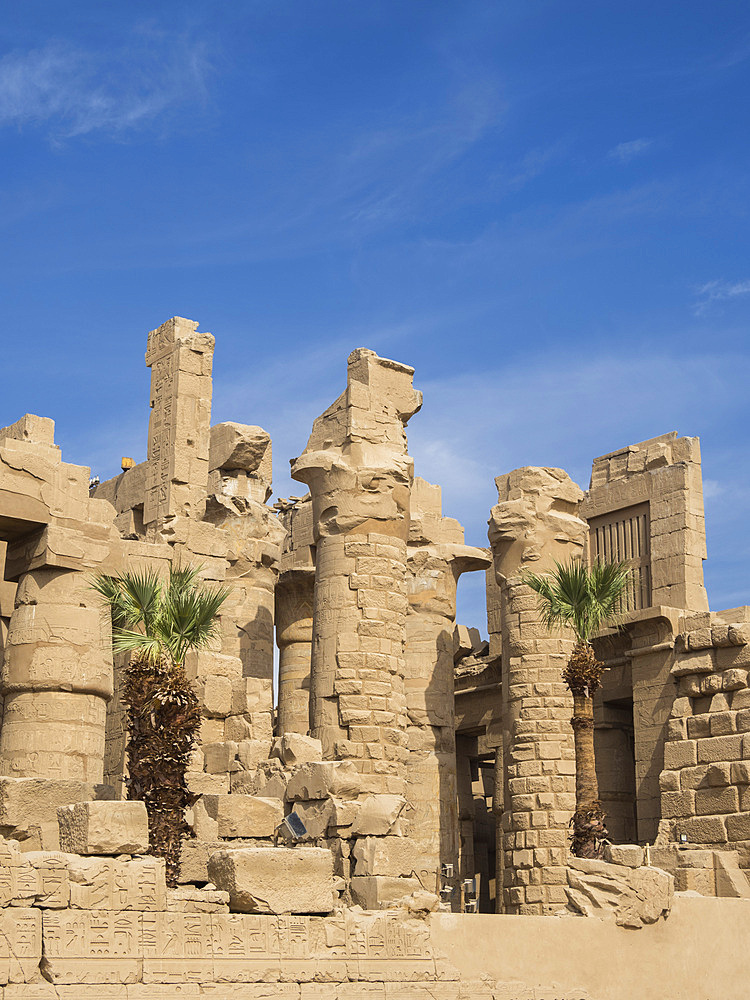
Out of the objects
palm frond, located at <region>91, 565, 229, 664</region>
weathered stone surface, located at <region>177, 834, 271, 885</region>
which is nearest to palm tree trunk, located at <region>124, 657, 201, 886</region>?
palm frond, located at <region>91, 565, 229, 664</region>

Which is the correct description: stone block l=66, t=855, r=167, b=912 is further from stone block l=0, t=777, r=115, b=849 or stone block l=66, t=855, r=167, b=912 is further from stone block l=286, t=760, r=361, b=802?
stone block l=286, t=760, r=361, b=802

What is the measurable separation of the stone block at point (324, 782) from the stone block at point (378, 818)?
1.75 ft

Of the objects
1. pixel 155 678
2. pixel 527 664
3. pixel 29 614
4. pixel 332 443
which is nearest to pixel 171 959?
pixel 155 678

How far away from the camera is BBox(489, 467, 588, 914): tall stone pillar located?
66.8 feet

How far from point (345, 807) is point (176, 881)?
6.44 ft

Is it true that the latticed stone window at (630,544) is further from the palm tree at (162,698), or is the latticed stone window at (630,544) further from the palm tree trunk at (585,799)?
the palm tree at (162,698)

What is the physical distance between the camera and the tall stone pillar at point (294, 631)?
25.5m

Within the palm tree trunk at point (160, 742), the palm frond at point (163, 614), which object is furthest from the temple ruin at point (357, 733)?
the palm frond at point (163, 614)

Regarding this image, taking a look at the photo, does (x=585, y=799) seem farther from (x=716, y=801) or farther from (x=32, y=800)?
(x=32, y=800)

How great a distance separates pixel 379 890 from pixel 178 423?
43.0 ft

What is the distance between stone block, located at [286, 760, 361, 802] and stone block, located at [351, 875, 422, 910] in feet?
3.89

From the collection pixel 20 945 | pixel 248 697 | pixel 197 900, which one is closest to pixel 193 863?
pixel 197 900

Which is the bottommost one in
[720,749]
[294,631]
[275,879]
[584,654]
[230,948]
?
[230,948]

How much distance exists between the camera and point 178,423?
971 inches
